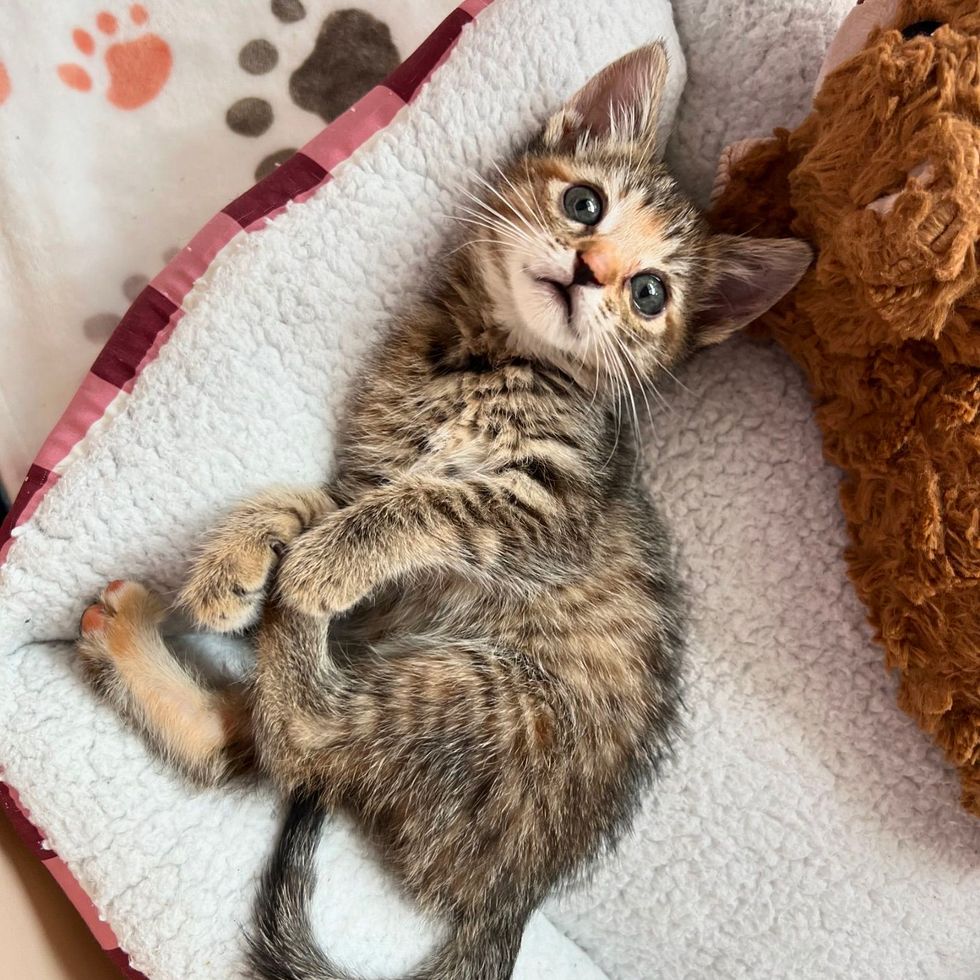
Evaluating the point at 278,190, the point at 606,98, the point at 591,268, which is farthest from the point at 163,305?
the point at 606,98

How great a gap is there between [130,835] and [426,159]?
3.58 feet

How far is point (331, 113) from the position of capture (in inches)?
63.3

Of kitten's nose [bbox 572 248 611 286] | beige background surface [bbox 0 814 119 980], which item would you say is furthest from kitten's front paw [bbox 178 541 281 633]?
kitten's nose [bbox 572 248 611 286]

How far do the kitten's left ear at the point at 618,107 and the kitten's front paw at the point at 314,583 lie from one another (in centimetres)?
73

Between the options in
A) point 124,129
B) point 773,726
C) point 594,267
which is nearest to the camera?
point 594,267

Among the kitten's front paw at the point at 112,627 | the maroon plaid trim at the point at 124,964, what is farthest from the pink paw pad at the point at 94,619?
the maroon plaid trim at the point at 124,964

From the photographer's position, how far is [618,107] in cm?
127

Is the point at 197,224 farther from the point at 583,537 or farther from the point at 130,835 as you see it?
the point at 130,835

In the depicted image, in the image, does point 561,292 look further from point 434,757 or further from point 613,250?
point 434,757

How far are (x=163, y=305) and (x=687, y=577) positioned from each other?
96 centimetres

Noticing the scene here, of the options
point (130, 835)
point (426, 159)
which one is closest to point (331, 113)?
point (426, 159)

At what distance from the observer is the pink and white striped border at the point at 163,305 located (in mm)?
1175

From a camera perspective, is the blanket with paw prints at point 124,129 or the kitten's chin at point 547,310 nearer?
the kitten's chin at point 547,310

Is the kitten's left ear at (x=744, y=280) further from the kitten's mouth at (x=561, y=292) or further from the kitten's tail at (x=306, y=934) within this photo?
the kitten's tail at (x=306, y=934)
